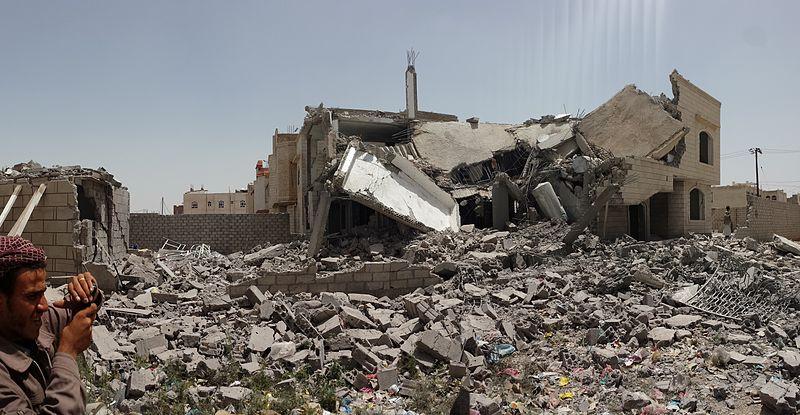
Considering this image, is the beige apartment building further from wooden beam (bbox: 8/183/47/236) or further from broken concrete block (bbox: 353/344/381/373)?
broken concrete block (bbox: 353/344/381/373)

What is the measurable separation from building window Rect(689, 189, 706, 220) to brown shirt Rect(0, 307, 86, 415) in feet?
75.1

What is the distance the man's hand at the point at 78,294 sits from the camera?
1.55 meters

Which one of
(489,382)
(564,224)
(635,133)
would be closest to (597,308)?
(489,382)

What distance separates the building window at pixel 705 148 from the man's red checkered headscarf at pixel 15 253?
76.1 ft

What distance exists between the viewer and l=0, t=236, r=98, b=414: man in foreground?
1.35m

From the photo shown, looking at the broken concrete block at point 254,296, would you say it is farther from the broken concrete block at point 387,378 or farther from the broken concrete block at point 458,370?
the broken concrete block at point 458,370

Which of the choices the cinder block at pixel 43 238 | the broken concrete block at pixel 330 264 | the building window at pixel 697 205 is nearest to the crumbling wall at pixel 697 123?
the building window at pixel 697 205

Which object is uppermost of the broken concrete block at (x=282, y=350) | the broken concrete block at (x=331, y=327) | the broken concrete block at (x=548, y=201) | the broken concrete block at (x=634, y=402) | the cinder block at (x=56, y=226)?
the broken concrete block at (x=548, y=201)

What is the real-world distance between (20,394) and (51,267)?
394 inches

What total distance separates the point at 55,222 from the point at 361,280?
5.97 metres

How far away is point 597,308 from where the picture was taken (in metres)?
7.89

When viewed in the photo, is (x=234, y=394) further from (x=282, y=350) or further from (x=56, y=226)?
(x=56, y=226)

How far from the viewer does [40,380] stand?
4.74 ft

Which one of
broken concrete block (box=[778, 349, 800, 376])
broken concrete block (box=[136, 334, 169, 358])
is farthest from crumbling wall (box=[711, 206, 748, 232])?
broken concrete block (box=[136, 334, 169, 358])
